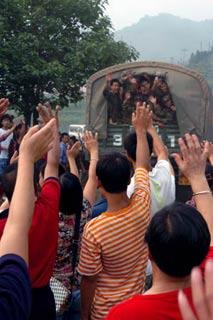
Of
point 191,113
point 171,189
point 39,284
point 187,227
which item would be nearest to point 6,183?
point 39,284

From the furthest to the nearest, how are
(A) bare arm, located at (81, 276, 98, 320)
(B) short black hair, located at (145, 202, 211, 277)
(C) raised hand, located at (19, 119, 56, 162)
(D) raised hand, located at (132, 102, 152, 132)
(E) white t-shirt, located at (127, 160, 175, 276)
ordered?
(E) white t-shirt, located at (127, 160, 175, 276) → (D) raised hand, located at (132, 102, 152, 132) → (A) bare arm, located at (81, 276, 98, 320) → (B) short black hair, located at (145, 202, 211, 277) → (C) raised hand, located at (19, 119, 56, 162)

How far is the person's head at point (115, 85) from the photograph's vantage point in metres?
8.91

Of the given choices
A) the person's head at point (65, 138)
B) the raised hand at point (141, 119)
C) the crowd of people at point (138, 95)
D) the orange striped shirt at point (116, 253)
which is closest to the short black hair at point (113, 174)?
the orange striped shirt at point (116, 253)

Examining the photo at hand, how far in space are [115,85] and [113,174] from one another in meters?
6.03

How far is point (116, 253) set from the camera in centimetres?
288

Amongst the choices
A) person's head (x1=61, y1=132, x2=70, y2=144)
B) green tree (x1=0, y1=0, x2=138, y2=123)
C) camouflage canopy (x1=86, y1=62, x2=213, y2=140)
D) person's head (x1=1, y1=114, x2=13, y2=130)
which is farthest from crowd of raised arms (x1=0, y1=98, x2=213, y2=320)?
green tree (x1=0, y1=0, x2=138, y2=123)

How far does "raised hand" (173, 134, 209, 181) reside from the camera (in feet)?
7.89

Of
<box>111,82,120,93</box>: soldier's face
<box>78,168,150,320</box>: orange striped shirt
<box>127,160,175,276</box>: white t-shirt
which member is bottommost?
<box>78,168,150,320</box>: orange striped shirt

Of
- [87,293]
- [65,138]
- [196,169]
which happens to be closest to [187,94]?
[65,138]

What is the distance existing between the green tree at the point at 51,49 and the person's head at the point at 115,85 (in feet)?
21.5

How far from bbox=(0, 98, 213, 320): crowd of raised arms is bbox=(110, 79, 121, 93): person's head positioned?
518 cm

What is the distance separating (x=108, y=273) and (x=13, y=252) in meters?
1.40

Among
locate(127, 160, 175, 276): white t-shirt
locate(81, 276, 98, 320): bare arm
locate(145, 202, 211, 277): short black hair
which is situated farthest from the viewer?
locate(127, 160, 175, 276): white t-shirt

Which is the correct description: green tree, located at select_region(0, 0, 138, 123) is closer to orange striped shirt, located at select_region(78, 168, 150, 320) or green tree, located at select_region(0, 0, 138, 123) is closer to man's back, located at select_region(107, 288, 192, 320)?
orange striped shirt, located at select_region(78, 168, 150, 320)
